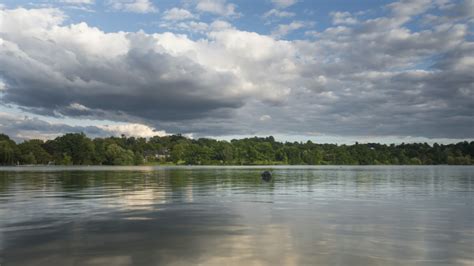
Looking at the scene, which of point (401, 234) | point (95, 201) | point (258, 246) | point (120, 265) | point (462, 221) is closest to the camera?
point (120, 265)

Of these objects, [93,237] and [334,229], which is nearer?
[93,237]

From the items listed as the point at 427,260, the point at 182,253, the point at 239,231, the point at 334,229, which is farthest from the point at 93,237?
the point at 427,260

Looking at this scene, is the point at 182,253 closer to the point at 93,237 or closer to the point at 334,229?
the point at 93,237

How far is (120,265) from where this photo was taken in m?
12.6

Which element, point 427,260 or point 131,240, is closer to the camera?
point 427,260

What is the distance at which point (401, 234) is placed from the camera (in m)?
18.0

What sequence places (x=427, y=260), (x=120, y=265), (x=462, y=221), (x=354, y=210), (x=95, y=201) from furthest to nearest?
(x=95, y=201), (x=354, y=210), (x=462, y=221), (x=427, y=260), (x=120, y=265)

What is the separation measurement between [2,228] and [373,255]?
54.1ft

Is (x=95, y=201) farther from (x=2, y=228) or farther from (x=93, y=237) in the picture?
(x=93, y=237)

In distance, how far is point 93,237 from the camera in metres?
17.0

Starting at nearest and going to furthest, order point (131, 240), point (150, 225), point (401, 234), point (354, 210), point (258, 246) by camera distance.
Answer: point (258, 246) < point (131, 240) < point (401, 234) < point (150, 225) < point (354, 210)

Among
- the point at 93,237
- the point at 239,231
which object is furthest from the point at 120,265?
the point at 239,231

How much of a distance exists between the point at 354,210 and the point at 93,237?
658 inches

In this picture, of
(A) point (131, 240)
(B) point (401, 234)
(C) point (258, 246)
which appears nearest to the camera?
(C) point (258, 246)
